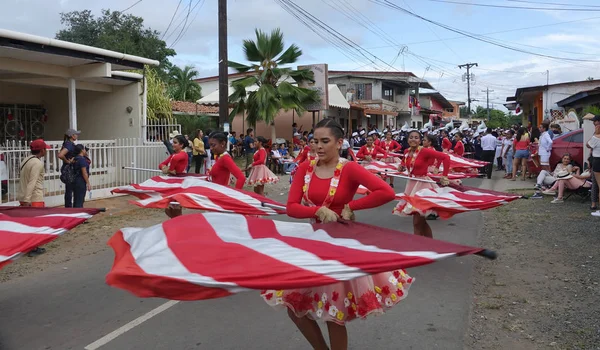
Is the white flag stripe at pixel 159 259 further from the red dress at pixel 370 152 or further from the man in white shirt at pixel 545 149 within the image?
the man in white shirt at pixel 545 149

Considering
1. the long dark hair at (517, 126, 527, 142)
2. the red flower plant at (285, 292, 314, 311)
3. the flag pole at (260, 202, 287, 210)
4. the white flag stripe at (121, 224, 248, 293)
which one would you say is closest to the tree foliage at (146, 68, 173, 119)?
the long dark hair at (517, 126, 527, 142)

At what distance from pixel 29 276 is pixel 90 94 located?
41.3 feet

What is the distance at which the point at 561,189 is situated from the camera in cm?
1276

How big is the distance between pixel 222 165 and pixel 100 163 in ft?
26.2

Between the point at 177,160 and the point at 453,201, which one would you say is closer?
the point at 453,201

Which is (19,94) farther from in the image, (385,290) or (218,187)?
→ (385,290)

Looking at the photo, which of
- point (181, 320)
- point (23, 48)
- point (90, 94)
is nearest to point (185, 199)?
point (181, 320)

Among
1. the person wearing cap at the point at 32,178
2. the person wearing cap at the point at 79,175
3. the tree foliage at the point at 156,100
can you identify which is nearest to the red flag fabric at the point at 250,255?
the person wearing cap at the point at 32,178

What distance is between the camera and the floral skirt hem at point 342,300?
349 centimetres

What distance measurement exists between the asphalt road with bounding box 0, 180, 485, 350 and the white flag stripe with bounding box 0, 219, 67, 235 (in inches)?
36.1

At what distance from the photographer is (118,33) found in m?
42.2

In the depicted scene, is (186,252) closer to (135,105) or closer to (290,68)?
(135,105)

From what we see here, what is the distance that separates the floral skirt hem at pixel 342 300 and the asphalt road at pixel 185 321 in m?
1.12

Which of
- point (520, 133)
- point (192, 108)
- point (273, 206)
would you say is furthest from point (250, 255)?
point (192, 108)
